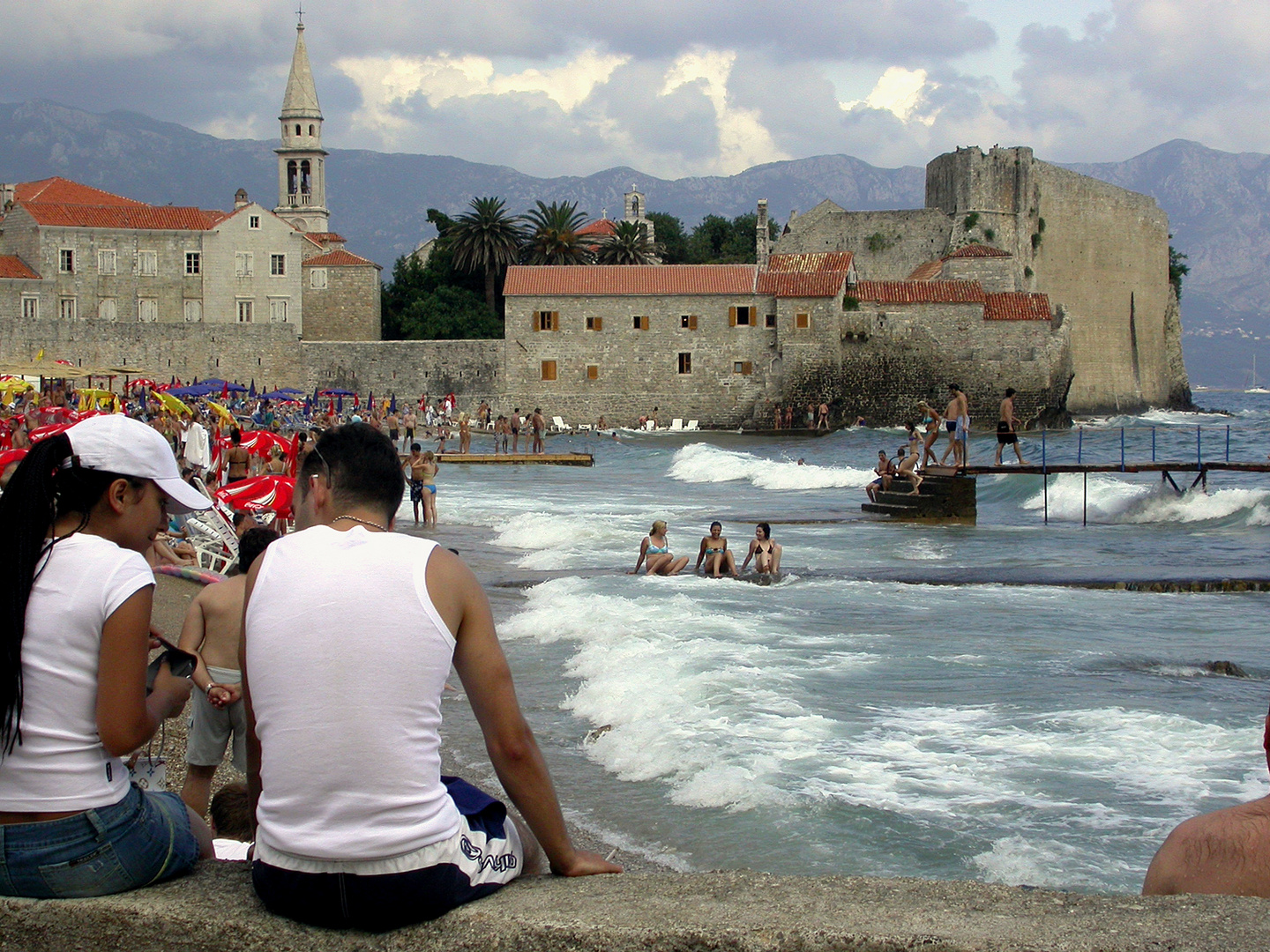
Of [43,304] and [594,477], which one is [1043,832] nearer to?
[594,477]

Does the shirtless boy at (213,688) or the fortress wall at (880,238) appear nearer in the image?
the shirtless boy at (213,688)

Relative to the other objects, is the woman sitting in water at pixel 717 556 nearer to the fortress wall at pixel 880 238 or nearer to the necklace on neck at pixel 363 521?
the necklace on neck at pixel 363 521

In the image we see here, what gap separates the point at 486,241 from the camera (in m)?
57.9

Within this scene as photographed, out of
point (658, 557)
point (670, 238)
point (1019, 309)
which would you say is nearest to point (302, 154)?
point (670, 238)

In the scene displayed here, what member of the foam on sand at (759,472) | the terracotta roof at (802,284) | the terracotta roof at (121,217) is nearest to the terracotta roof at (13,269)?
the terracotta roof at (121,217)

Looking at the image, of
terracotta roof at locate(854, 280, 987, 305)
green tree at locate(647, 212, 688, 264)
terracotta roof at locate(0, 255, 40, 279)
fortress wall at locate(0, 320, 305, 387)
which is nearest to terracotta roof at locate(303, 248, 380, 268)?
fortress wall at locate(0, 320, 305, 387)

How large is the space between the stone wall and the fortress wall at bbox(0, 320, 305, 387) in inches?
77.6

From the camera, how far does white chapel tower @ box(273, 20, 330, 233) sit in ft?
Result: 217

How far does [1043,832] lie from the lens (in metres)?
6.23

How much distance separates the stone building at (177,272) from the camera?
53.6 meters

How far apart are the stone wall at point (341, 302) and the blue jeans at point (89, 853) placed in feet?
182

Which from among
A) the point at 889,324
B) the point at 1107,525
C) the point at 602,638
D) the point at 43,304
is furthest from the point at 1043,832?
the point at 43,304

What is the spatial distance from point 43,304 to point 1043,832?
54902mm

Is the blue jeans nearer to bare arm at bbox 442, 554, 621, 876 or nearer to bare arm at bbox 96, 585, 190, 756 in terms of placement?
bare arm at bbox 96, 585, 190, 756
